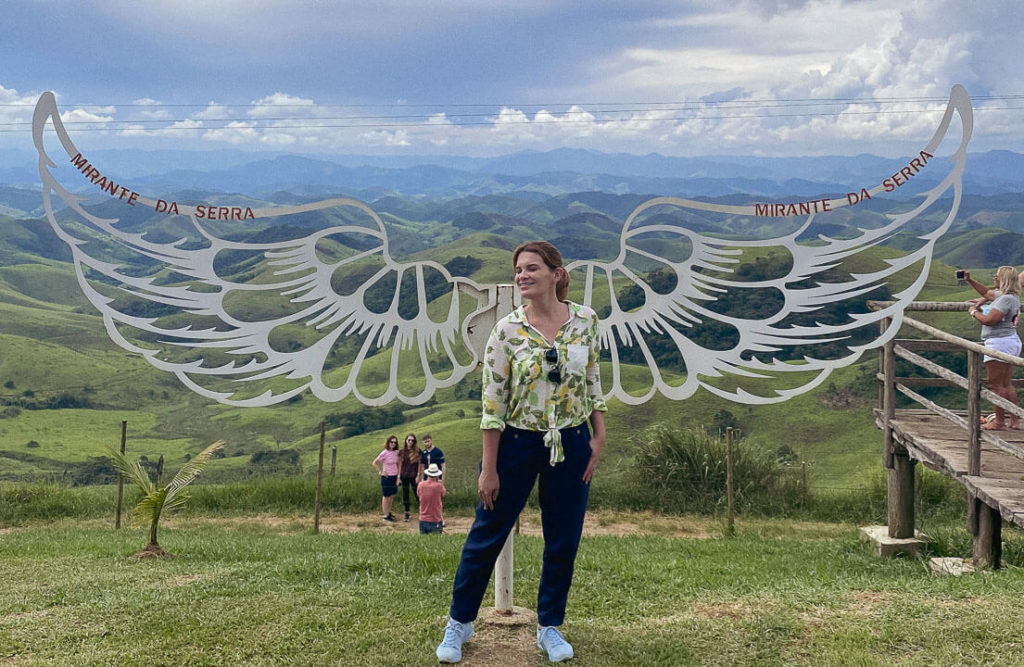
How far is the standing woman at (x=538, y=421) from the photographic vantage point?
3.56 meters

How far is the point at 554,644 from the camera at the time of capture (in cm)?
385

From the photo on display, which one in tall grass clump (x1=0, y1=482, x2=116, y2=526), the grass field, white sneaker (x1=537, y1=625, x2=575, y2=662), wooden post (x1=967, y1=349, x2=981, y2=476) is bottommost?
tall grass clump (x1=0, y1=482, x2=116, y2=526)

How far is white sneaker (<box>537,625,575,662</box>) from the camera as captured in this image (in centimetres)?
382

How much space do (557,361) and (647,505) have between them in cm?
935

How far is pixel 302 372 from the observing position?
4910 mm

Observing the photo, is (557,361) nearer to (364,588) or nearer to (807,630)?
(807,630)

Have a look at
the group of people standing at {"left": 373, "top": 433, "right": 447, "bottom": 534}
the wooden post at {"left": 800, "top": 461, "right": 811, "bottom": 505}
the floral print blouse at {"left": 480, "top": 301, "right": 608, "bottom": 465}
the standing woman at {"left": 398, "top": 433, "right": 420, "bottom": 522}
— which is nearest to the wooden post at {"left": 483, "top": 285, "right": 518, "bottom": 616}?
the floral print blouse at {"left": 480, "top": 301, "right": 608, "bottom": 465}

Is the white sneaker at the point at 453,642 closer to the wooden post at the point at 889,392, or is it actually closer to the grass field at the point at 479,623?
the grass field at the point at 479,623

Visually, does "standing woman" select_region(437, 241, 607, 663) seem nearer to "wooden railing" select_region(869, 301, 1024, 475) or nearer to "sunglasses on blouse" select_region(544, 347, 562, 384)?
"sunglasses on blouse" select_region(544, 347, 562, 384)

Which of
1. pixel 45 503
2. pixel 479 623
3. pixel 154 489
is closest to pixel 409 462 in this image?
pixel 154 489

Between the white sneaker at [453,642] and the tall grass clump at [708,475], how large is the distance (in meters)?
8.84

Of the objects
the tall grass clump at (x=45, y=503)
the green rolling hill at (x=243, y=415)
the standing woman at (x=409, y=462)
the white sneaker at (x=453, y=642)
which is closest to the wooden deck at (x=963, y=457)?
the green rolling hill at (x=243, y=415)

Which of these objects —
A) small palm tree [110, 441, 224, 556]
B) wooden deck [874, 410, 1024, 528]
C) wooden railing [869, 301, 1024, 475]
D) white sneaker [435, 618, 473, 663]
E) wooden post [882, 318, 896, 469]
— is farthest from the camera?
wooden post [882, 318, 896, 469]

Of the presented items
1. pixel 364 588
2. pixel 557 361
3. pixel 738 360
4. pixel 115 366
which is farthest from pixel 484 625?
pixel 115 366
